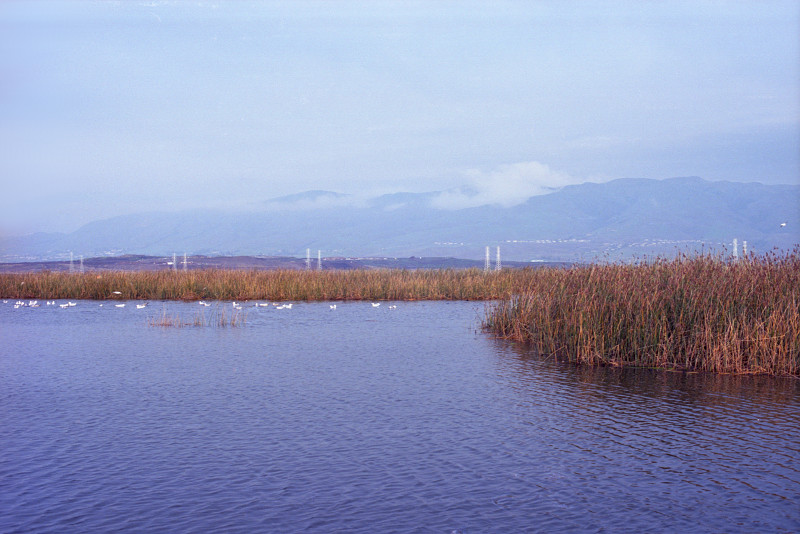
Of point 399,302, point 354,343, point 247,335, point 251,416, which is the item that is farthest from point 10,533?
point 399,302

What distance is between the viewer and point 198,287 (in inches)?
1363

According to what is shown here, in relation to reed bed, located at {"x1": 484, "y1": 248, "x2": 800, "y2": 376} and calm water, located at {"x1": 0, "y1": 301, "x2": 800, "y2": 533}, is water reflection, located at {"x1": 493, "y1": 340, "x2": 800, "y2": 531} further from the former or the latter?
reed bed, located at {"x1": 484, "y1": 248, "x2": 800, "y2": 376}

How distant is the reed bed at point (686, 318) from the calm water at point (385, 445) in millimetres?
660

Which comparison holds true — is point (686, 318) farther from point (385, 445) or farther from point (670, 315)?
point (385, 445)

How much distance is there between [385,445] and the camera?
9211mm

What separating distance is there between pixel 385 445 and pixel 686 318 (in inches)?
311

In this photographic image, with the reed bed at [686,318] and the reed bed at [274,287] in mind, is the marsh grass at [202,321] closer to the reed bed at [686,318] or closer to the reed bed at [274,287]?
the reed bed at [274,287]

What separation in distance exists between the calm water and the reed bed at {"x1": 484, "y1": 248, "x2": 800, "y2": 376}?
26.0 inches

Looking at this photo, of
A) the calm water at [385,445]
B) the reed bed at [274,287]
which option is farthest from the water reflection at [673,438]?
the reed bed at [274,287]

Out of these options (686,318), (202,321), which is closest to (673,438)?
(686,318)

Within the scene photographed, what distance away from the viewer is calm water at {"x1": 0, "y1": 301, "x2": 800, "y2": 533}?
23.1 feet

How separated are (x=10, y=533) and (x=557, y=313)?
12854mm

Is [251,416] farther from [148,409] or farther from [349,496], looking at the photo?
[349,496]

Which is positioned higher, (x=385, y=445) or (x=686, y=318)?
(x=686, y=318)
